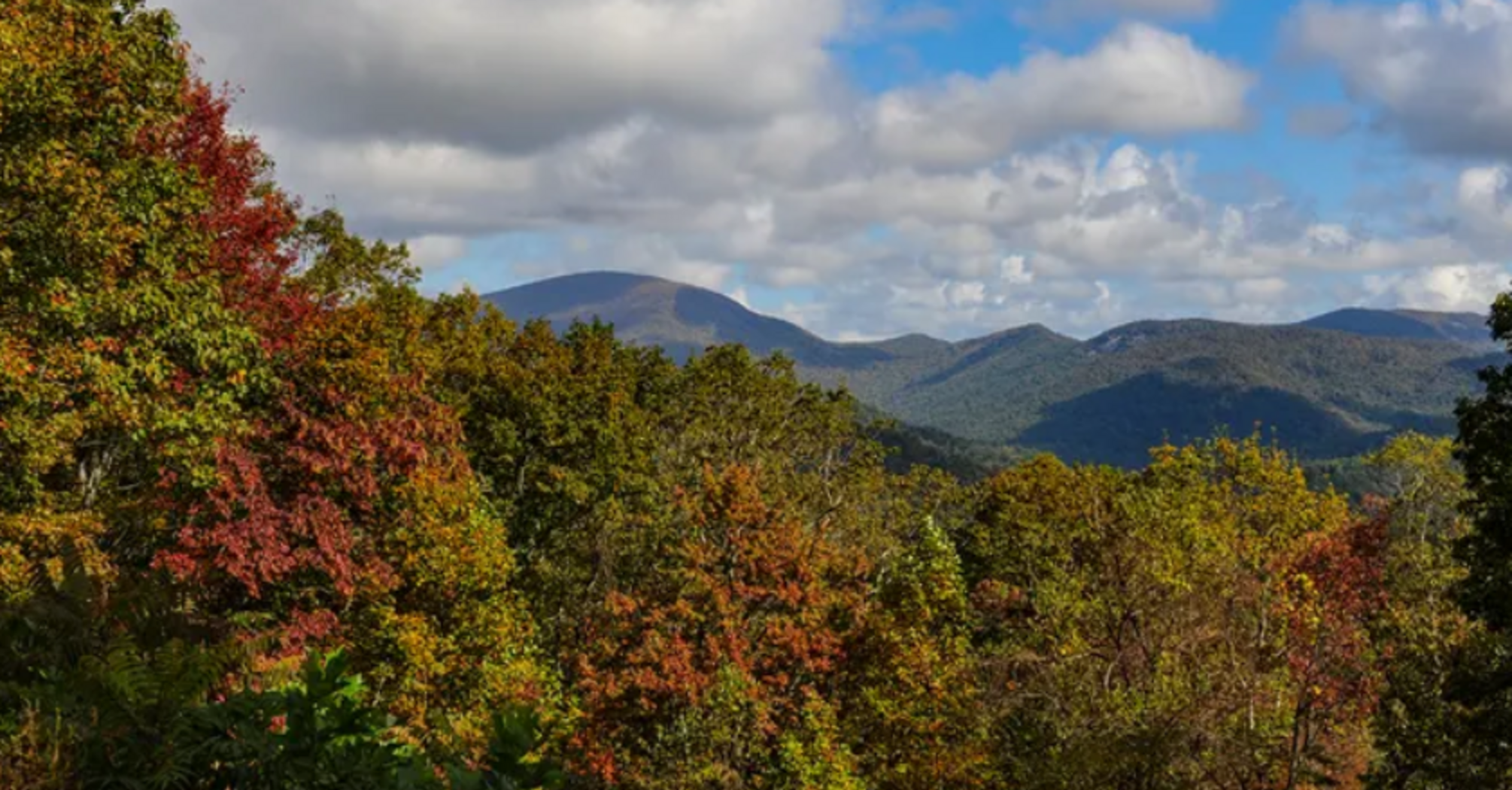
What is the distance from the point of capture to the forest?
7051mm

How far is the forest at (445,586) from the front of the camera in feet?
23.1

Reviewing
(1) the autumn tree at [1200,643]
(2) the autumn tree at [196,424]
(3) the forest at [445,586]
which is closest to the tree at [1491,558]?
(3) the forest at [445,586]

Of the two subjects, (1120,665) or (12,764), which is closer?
(12,764)

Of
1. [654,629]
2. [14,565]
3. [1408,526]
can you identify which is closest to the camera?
[14,565]

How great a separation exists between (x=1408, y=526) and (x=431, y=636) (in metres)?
30.4

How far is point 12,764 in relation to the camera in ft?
17.0

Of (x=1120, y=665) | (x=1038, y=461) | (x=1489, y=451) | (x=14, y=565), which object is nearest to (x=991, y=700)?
(x=1120, y=665)

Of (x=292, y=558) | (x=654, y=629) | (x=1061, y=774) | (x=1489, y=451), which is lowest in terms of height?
(x=1061, y=774)

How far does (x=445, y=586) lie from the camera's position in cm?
2473

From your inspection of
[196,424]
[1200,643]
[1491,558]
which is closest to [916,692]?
[1200,643]

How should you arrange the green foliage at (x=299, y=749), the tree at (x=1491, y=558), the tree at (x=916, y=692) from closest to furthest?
the green foliage at (x=299, y=749), the tree at (x=1491, y=558), the tree at (x=916, y=692)

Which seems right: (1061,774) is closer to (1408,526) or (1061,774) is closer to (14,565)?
(1408,526)

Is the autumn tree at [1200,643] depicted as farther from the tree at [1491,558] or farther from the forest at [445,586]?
the tree at [1491,558]

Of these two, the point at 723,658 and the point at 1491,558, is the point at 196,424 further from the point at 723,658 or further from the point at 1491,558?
the point at 1491,558
